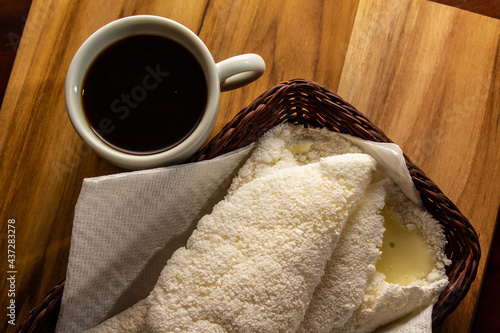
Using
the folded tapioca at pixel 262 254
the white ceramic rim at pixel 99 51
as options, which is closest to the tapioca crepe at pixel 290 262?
the folded tapioca at pixel 262 254

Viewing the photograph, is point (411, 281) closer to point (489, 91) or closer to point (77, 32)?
point (489, 91)

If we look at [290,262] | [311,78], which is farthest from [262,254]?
[311,78]

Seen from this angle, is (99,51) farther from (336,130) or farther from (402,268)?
(402,268)

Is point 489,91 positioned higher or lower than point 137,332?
higher

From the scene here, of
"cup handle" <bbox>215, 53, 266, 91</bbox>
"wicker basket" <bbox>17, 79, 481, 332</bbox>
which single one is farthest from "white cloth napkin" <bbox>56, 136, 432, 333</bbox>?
"cup handle" <bbox>215, 53, 266, 91</bbox>

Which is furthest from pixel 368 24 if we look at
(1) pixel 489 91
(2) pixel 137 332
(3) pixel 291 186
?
(2) pixel 137 332

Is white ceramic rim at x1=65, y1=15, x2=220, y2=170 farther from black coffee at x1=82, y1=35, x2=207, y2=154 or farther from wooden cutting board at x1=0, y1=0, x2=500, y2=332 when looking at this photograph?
wooden cutting board at x1=0, y1=0, x2=500, y2=332

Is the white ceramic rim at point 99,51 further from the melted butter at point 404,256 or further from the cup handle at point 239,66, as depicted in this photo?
the melted butter at point 404,256
